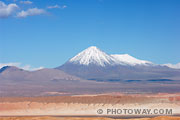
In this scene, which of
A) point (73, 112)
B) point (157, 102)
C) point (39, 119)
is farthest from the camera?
point (157, 102)

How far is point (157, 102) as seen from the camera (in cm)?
8775

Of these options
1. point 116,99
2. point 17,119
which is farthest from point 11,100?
point 17,119

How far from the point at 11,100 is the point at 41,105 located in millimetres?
9083

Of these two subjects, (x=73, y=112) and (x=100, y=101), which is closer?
(x=73, y=112)

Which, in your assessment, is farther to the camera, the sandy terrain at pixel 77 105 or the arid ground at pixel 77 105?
the sandy terrain at pixel 77 105

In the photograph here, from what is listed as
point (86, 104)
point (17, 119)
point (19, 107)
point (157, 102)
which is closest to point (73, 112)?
point (86, 104)

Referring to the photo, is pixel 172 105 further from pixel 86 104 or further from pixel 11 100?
pixel 11 100

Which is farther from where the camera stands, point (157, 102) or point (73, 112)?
point (157, 102)

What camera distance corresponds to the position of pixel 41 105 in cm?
8538

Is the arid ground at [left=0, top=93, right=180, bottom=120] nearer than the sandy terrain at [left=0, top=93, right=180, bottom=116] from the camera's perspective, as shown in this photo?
Yes

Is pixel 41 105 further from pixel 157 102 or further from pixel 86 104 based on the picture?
pixel 157 102

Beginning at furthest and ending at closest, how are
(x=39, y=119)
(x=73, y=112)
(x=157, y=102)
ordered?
(x=157, y=102)
(x=73, y=112)
(x=39, y=119)

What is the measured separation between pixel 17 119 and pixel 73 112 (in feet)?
89.9

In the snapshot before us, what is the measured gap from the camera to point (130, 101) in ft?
294
